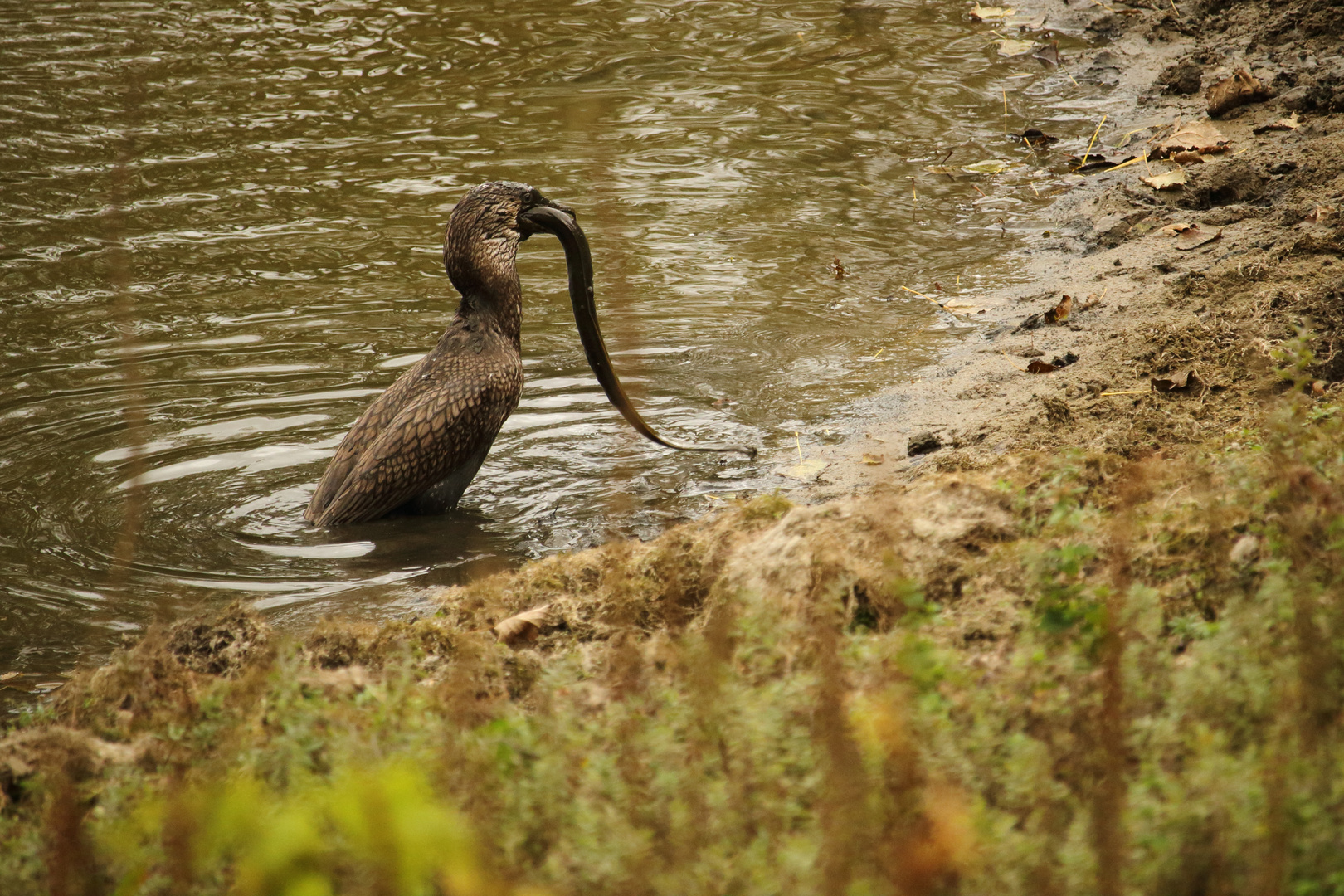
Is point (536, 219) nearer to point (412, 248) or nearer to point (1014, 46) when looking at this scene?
point (412, 248)

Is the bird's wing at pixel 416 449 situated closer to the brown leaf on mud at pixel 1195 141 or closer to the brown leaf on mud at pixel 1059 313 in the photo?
the brown leaf on mud at pixel 1059 313

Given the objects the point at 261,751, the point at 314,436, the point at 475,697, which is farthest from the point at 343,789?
the point at 314,436

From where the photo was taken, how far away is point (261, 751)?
3.06 m

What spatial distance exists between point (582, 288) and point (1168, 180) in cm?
518

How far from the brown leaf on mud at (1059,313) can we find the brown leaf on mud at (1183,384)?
1.64m

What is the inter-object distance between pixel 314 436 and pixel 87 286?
337 cm

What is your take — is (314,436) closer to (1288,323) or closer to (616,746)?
(616,746)

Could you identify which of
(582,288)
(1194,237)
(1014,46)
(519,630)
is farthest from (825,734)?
(1014,46)

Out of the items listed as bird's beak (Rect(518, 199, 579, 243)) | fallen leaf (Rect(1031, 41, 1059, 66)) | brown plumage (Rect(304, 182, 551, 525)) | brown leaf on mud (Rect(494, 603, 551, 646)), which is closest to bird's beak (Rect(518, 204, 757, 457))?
bird's beak (Rect(518, 199, 579, 243))

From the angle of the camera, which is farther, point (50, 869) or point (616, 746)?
point (616, 746)

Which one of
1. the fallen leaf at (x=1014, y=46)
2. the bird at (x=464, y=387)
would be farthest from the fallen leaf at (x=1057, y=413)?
the fallen leaf at (x=1014, y=46)

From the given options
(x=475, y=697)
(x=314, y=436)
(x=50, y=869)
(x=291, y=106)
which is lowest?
(x=314, y=436)

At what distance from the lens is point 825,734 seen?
8.43ft

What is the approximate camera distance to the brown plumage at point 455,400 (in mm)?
5957
